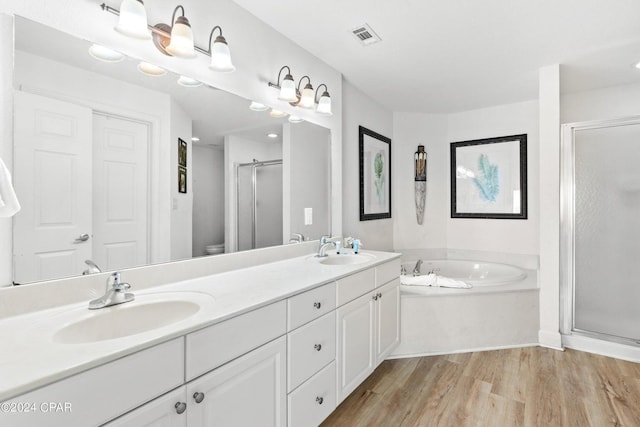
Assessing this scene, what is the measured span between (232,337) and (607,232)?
124 inches

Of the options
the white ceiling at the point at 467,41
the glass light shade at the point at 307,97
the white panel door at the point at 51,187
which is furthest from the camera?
the glass light shade at the point at 307,97

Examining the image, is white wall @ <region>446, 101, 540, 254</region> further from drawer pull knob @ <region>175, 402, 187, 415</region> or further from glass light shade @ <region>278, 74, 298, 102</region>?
drawer pull knob @ <region>175, 402, 187, 415</region>

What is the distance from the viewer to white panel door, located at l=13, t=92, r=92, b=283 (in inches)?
42.6

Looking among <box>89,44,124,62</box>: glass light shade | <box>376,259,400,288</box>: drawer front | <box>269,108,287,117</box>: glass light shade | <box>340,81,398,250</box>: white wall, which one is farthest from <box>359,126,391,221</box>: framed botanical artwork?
<box>89,44,124,62</box>: glass light shade

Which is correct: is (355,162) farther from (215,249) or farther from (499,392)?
(499,392)

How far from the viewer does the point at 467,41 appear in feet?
7.23

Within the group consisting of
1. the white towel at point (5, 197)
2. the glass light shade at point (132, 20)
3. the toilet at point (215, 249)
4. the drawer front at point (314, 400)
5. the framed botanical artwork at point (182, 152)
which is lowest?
the drawer front at point (314, 400)

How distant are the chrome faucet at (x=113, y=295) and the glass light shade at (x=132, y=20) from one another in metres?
0.95

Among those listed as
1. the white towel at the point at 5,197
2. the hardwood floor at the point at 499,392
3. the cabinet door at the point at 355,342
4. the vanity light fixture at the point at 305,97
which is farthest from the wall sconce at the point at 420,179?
the white towel at the point at 5,197

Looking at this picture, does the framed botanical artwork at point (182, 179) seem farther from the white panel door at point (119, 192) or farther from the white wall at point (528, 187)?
the white wall at point (528, 187)

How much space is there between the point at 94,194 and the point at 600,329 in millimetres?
3684

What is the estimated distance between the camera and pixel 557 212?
261 cm

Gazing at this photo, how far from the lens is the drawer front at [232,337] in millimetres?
952

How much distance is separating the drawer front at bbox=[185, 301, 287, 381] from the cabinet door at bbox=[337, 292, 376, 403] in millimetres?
506
